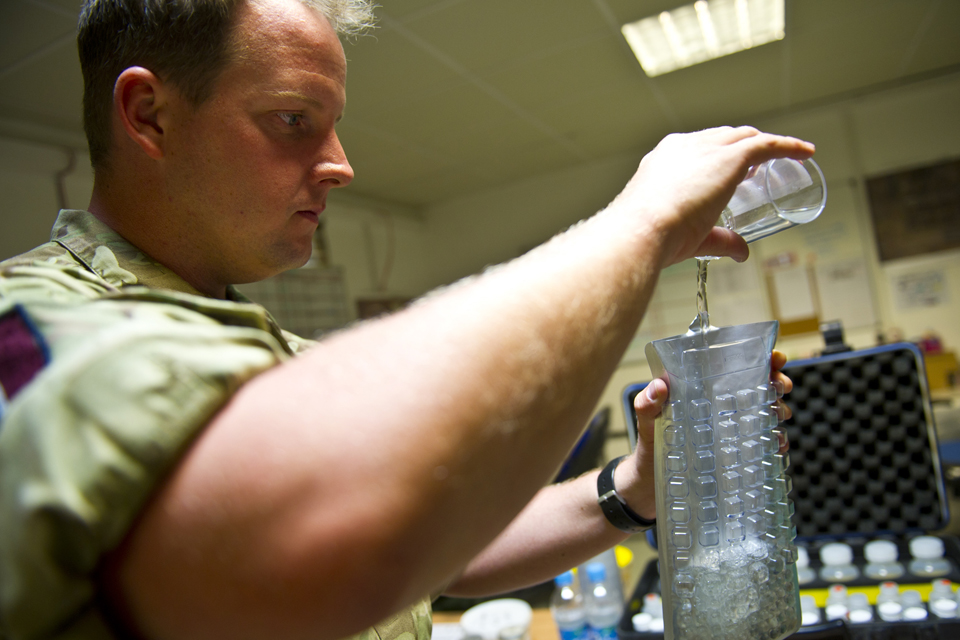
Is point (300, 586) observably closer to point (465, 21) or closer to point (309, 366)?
point (309, 366)

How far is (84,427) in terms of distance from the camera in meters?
0.26

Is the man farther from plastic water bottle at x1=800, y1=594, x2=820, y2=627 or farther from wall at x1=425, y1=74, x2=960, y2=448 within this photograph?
wall at x1=425, y1=74, x2=960, y2=448

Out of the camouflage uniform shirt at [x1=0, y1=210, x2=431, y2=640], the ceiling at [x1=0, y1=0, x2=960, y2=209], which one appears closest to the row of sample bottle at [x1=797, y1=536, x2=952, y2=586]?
the camouflage uniform shirt at [x1=0, y1=210, x2=431, y2=640]

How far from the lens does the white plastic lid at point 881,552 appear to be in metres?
1.59

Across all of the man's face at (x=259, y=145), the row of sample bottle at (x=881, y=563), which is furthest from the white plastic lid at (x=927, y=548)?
the man's face at (x=259, y=145)

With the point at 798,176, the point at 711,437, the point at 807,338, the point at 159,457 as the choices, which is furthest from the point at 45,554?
the point at 807,338

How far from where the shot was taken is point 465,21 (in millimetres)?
2438

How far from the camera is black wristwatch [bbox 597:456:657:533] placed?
81 cm

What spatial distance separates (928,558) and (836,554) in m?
0.22

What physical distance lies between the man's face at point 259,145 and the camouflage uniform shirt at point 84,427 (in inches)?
15.3

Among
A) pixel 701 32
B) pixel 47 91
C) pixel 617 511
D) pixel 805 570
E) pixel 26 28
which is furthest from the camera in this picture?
pixel 701 32

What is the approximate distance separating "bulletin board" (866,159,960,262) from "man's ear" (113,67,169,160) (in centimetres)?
457

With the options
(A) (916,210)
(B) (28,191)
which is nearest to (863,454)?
(A) (916,210)

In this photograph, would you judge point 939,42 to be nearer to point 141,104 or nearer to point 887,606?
point 887,606
